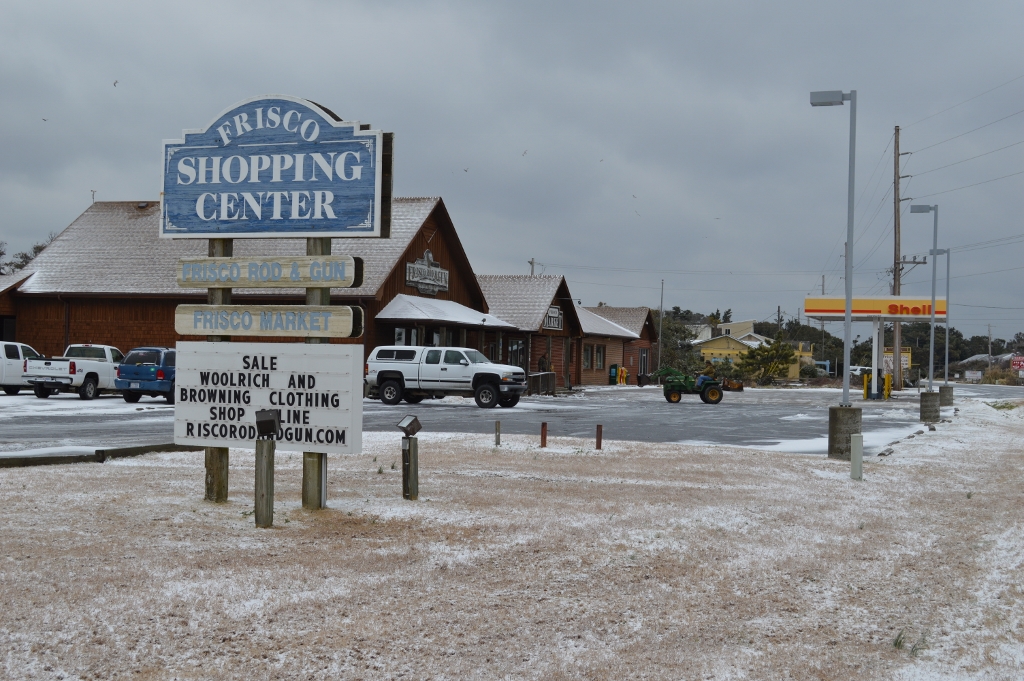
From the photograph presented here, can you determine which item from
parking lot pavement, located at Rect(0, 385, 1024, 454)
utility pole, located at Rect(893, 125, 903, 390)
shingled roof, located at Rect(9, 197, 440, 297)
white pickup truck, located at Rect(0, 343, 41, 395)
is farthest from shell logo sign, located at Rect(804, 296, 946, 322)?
white pickup truck, located at Rect(0, 343, 41, 395)

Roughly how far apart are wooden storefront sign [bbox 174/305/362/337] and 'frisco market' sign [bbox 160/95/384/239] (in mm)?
756

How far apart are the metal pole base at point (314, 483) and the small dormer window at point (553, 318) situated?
126 feet

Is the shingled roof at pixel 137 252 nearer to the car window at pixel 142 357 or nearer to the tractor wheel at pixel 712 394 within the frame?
the car window at pixel 142 357

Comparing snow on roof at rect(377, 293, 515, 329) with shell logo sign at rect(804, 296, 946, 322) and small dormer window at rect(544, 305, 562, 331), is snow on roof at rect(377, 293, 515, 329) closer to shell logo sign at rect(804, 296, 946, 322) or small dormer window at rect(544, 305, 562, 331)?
small dormer window at rect(544, 305, 562, 331)

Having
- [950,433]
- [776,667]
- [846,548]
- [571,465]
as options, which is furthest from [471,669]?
[950,433]

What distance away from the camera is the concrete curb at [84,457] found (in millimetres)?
12633

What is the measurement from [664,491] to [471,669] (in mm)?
6689

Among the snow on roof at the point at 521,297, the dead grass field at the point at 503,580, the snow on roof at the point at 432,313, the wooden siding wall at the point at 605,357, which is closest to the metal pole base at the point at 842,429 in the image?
the dead grass field at the point at 503,580

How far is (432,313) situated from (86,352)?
12.3 metres

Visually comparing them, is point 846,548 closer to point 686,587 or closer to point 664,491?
point 686,587

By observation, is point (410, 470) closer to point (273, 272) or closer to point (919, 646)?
point (273, 272)

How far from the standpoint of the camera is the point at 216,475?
1016 cm

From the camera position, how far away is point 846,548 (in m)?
8.99

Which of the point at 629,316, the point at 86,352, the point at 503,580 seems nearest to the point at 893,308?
the point at 629,316
